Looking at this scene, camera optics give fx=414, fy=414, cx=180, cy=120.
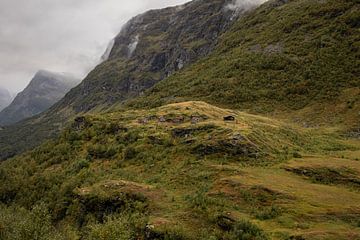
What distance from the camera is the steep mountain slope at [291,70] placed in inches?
4026

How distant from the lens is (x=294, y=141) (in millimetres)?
68750

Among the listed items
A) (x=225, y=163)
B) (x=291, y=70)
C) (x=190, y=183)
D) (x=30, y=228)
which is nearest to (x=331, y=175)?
(x=225, y=163)

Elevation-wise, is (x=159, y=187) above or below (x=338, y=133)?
above

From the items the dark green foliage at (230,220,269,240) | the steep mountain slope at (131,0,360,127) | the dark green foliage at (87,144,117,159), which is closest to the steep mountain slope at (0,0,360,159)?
the steep mountain slope at (131,0,360,127)

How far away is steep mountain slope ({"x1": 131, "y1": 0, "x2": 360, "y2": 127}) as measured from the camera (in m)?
102

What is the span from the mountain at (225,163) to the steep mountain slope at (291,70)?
18.6 inches

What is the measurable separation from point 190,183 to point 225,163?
6106 millimetres

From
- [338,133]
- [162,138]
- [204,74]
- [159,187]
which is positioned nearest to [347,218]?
[159,187]

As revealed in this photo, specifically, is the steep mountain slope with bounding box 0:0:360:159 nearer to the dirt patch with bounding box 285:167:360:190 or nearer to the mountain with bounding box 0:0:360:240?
the mountain with bounding box 0:0:360:240

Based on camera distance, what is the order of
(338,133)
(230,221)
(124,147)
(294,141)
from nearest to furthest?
(230,221), (294,141), (124,147), (338,133)

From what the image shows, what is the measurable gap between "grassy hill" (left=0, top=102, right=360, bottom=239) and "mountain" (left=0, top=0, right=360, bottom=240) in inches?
7.4

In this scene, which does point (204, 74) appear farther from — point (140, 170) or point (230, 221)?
point (230, 221)

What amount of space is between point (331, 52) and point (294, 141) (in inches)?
2337

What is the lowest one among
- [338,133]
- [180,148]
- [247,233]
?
[338,133]
